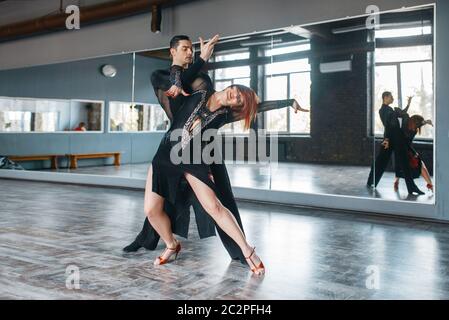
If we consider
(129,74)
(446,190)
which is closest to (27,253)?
(446,190)

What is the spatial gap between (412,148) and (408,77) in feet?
2.70

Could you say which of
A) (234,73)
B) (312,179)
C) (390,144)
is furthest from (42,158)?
(390,144)

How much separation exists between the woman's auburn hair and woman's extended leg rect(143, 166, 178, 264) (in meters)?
0.70

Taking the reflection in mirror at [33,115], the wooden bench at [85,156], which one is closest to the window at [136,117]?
the wooden bench at [85,156]

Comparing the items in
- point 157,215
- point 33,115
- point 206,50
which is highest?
point 33,115

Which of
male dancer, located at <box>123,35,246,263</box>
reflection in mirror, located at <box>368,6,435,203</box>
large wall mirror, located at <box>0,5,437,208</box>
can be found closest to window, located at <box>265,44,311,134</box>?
large wall mirror, located at <box>0,5,437,208</box>

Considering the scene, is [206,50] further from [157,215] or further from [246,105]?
→ [157,215]

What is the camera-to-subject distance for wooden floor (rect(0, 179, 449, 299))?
2529 millimetres

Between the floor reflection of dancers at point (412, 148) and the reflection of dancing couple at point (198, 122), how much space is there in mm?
2788

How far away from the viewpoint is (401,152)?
5.34 meters

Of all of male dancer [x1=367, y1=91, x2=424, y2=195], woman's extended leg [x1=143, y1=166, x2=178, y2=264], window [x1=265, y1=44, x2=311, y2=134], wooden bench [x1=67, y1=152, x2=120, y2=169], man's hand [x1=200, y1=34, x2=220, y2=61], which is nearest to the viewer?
man's hand [x1=200, y1=34, x2=220, y2=61]

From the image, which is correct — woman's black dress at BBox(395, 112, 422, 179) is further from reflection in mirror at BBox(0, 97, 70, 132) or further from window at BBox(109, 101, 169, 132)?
reflection in mirror at BBox(0, 97, 70, 132)

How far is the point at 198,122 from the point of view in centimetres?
285
